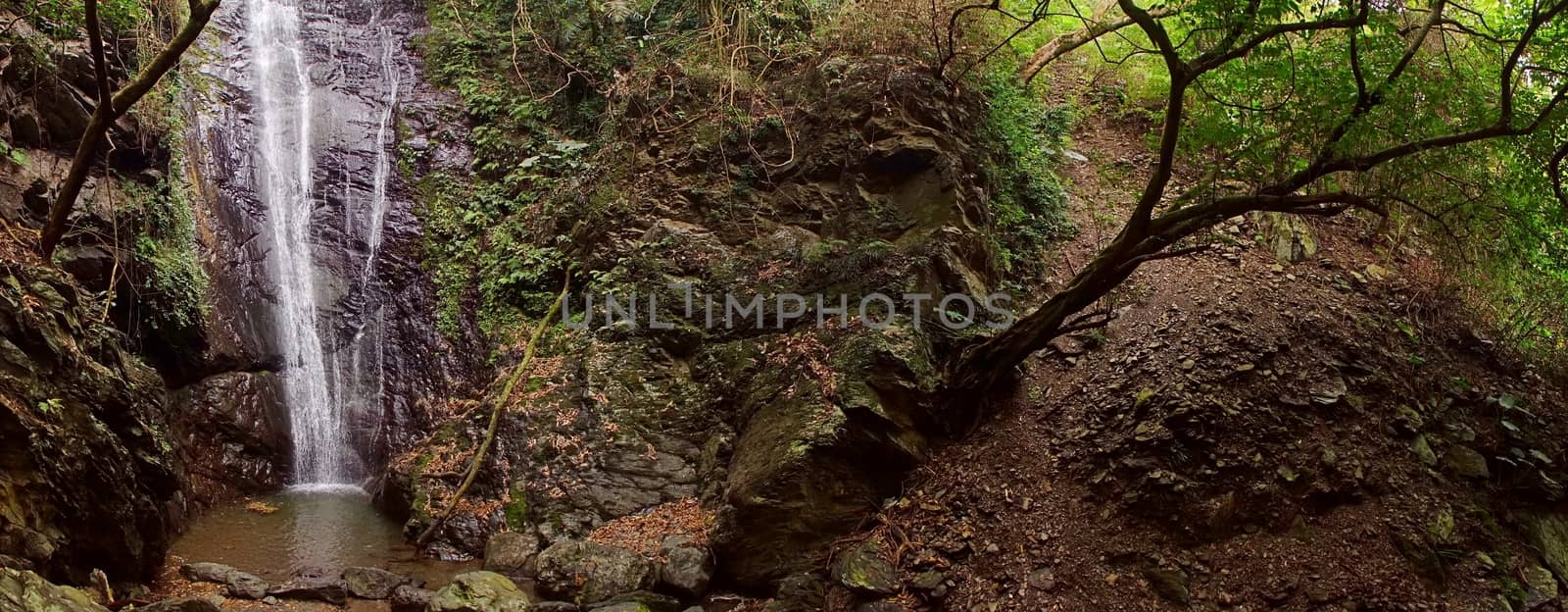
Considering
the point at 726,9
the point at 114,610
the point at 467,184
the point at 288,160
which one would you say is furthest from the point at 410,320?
the point at 726,9

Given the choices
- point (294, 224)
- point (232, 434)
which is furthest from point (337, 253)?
point (232, 434)

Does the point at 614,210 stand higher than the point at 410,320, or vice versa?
the point at 614,210

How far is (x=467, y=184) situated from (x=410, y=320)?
2.39 meters

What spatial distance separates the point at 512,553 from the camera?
6992 mm

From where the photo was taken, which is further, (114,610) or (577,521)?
(577,521)

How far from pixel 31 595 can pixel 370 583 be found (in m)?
2.71

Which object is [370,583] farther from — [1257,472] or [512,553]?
[1257,472]

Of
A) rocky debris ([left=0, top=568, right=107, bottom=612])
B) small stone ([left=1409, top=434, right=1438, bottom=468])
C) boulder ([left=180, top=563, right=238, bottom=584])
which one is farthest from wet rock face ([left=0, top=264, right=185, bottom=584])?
small stone ([left=1409, top=434, right=1438, bottom=468])

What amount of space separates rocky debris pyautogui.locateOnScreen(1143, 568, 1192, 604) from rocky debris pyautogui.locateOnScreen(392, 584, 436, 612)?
535 centimetres

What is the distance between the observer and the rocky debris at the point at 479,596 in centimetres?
565

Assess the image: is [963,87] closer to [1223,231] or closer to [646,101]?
[1223,231]

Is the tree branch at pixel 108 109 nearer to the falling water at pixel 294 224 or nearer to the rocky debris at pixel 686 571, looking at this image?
the falling water at pixel 294 224

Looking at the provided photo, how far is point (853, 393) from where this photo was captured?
6.77 m

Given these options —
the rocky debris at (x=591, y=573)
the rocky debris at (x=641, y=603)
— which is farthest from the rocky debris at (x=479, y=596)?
the rocky debris at (x=641, y=603)
